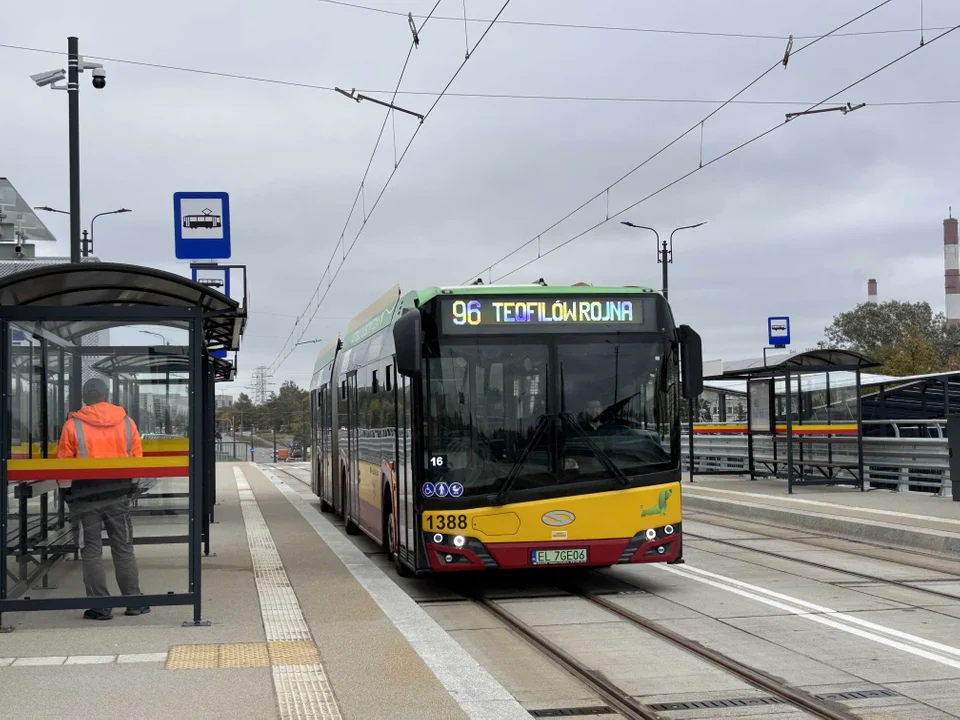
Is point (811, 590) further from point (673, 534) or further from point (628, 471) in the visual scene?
point (628, 471)

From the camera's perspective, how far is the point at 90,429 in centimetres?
916

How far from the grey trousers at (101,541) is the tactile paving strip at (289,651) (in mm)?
1133

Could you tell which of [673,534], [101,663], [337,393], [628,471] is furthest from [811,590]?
[337,393]

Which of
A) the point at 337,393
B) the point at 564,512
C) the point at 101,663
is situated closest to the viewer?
the point at 101,663

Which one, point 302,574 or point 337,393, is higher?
point 337,393

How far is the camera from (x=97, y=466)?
29.5ft

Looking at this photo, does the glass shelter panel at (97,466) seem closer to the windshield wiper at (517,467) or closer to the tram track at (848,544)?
the windshield wiper at (517,467)

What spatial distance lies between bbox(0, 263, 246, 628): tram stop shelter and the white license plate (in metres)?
2.91

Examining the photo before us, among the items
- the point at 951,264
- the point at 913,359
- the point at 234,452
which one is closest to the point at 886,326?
the point at 951,264

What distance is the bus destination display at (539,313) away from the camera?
1084 centimetres

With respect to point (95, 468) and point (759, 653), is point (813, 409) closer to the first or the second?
point (759, 653)

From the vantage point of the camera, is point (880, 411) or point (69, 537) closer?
point (69, 537)

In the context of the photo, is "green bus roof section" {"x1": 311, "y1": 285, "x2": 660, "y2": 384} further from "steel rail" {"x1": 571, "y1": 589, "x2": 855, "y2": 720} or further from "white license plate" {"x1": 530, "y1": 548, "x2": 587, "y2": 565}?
"steel rail" {"x1": 571, "y1": 589, "x2": 855, "y2": 720}

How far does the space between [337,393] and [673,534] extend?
29.6 ft
